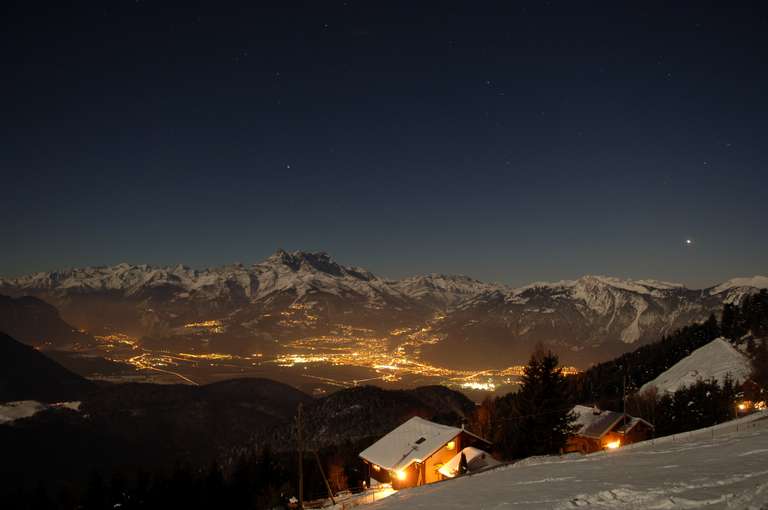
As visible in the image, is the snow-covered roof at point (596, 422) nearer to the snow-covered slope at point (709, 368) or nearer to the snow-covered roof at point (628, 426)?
the snow-covered roof at point (628, 426)

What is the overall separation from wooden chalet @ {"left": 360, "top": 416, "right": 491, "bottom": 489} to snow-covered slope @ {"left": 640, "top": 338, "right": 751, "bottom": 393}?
55.1 m

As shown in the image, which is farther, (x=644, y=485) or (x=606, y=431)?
(x=606, y=431)

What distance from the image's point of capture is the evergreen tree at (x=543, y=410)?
44.6m

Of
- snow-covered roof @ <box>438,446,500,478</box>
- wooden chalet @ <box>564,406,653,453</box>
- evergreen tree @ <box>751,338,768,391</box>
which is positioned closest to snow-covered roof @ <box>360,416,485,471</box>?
snow-covered roof @ <box>438,446,500,478</box>

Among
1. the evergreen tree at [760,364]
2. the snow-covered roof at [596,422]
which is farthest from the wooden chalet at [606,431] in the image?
the evergreen tree at [760,364]

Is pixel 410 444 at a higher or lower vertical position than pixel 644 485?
lower

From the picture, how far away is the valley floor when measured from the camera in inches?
434

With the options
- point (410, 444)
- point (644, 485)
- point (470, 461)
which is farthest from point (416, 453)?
point (644, 485)

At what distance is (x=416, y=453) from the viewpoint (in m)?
49.5

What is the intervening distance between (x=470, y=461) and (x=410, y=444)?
→ 692cm

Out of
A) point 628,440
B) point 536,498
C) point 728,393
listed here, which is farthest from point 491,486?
point 728,393

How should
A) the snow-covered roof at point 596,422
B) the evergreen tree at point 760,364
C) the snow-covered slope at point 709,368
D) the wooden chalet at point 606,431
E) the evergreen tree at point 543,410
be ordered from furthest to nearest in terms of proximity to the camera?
the snow-covered slope at point 709,368 → the evergreen tree at point 760,364 → the snow-covered roof at point 596,422 → the wooden chalet at point 606,431 → the evergreen tree at point 543,410

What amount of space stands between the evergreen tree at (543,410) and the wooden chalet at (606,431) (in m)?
14.9

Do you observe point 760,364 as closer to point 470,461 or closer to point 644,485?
point 470,461
